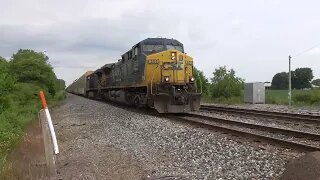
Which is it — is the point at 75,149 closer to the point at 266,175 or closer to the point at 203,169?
the point at 203,169

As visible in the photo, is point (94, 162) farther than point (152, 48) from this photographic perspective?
No

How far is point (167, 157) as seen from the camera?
7844mm

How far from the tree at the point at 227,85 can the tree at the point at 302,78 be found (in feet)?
95.3

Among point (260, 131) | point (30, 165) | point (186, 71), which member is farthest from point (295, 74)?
point (30, 165)

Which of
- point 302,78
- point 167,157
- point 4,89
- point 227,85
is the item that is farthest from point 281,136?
point 302,78

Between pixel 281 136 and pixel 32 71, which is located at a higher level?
pixel 32 71

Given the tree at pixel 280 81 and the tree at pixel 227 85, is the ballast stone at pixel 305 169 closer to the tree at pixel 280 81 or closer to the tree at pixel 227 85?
the tree at pixel 227 85

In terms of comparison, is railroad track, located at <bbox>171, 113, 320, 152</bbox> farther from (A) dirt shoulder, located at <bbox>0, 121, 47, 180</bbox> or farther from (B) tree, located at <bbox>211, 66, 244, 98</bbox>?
(B) tree, located at <bbox>211, 66, 244, 98</bbox>

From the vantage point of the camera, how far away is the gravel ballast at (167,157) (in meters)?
6.43

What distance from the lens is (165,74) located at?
1775 cm

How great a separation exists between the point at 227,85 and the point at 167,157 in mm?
29020

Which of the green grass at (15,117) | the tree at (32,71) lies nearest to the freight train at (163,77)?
the green grass at (15,117)

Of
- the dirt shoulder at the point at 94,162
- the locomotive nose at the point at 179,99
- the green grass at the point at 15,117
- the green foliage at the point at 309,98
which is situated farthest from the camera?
the green foliage at the point at 309,98

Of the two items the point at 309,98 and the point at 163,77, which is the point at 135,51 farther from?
the point at 309,98
